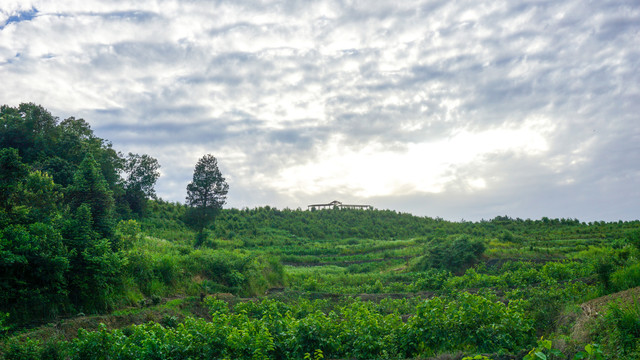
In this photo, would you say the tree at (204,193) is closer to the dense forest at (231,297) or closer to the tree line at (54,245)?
the dense forest at (231,297)

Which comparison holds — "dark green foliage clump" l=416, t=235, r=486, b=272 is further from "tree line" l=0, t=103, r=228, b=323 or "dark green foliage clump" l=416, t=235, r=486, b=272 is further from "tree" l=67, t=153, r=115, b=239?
"tree" l=67, t=153, r=115, b=239

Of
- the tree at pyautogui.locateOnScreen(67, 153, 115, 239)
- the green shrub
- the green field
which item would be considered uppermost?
the tree at pyautogui.locateOnScreen(67, 153, 115, 239)

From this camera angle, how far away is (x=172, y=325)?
12.0 metres

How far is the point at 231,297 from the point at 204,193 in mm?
18811

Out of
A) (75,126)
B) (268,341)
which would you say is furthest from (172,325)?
(75,126)

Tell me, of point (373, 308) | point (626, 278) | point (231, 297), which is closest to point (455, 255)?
point (373, 308)

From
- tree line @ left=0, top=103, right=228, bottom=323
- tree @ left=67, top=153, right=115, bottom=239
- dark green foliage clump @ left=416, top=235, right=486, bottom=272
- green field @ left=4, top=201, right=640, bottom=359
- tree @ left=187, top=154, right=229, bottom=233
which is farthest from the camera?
tree @ left=187, top=154, right=229, bottom=233

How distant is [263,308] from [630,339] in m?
10.0

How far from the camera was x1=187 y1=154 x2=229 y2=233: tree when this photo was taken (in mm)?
33906

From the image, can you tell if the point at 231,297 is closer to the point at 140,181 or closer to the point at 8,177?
the point at 8,177

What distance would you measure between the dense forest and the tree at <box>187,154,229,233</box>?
8793 millimetres

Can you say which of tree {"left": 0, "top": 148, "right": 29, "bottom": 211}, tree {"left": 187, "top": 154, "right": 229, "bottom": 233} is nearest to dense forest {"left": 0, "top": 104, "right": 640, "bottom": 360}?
tree {"left": 0, "top": 148, "right": 29, "bottom": 211}

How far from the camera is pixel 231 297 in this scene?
1683 centimetres

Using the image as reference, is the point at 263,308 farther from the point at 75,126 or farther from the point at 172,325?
the point at 75,126
